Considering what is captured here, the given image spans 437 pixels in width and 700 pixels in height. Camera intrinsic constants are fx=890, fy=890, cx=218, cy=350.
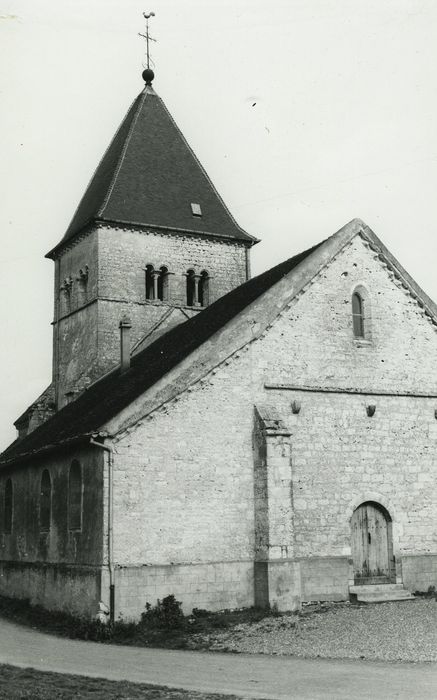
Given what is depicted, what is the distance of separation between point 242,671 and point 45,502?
12146 mm

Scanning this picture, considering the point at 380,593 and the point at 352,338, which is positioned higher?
the point at 352,338

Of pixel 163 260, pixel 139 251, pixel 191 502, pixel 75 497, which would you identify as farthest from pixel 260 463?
pixel 139 251

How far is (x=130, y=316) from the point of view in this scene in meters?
35.6

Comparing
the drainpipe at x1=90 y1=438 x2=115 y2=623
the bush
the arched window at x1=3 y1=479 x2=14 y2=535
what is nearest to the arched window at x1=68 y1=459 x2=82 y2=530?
the drainpipe at x1=90 y1=438 x2=115 y2=623

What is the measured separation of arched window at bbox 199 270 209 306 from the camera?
37406 millimetres

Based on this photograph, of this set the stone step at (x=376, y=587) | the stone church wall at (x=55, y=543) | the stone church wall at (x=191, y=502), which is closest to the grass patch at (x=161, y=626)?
the stone church wall at (x=191, y=502)

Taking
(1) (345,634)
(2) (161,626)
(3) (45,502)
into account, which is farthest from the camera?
(3) (45,502)

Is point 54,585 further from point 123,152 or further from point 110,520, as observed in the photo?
point 123,152

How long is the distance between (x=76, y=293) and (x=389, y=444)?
18.5 metres

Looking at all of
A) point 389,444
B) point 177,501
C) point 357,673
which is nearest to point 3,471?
point 177,501

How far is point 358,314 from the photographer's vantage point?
24141mm

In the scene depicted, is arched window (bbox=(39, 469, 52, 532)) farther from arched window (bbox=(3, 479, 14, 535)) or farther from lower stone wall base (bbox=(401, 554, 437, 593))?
lower stone wall base (bbox=(401, 554, 437, 593))

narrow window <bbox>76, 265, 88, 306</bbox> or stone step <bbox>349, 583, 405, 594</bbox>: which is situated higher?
narrow window <bbox>76, 265, 88, 306</bbox>

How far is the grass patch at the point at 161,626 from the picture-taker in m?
18.0
